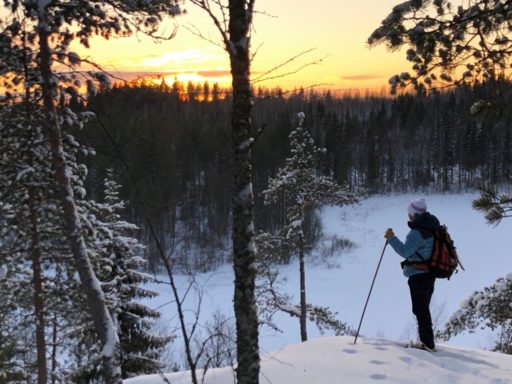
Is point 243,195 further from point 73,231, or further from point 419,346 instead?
point 419,346

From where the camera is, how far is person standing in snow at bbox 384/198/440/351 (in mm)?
5172

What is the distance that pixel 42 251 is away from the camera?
8266 millimetres

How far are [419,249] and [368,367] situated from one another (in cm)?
135

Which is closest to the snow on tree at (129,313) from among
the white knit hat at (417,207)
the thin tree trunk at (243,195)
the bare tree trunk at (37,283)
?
the bare tree trunk at (37,283)

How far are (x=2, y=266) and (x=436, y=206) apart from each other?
42629 millimetres

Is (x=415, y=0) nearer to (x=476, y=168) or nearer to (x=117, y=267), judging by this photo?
(x=117, y=267)

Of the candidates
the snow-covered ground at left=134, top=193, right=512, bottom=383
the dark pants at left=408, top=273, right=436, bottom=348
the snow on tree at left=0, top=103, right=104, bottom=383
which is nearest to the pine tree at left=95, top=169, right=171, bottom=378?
the snow on tree at left=0, top=103, right=104, bottom=383

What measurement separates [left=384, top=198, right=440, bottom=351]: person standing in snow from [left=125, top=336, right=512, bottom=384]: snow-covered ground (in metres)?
0.54

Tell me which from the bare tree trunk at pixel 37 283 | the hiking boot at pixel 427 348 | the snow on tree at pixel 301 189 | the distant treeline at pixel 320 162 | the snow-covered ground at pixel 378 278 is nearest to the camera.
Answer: the hiking boot at pixel 427 348

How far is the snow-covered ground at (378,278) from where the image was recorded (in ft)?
72.8

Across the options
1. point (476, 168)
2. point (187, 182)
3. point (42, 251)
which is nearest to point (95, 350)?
point (42, 251)

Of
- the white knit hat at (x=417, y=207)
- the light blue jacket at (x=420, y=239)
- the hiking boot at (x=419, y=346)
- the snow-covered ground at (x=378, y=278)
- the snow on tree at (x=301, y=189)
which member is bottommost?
the snow-covered ground at (x=378, y=278)

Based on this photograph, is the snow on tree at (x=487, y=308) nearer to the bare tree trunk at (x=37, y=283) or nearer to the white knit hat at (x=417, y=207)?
the white knit hat at (x=417, y=207)

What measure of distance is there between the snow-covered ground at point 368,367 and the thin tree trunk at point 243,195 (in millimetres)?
1003
